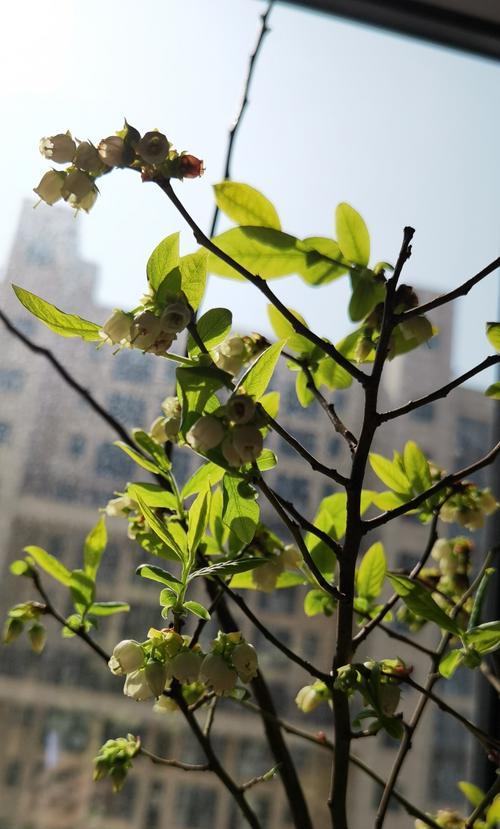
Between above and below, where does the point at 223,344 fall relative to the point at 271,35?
below

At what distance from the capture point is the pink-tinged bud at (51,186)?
412mm

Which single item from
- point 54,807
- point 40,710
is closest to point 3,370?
point 40,710

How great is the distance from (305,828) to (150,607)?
0.43 meters

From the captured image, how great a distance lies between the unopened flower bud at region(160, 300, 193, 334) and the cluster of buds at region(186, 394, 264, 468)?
0.18 feet

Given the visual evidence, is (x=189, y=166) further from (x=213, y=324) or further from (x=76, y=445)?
(x=76, y=445)

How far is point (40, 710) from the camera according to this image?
34.3 inches

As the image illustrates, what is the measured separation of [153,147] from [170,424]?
0.47 ft

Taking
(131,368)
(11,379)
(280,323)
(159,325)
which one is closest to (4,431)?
(11,379)

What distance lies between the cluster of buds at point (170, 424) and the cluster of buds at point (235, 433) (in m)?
0.09

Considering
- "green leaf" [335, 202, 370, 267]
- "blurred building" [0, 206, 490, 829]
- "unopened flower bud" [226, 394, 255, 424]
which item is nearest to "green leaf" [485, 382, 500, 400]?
"green leaf" [335, 202, 370, 267]

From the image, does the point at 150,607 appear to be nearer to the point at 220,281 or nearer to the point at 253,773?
the point at 253,773

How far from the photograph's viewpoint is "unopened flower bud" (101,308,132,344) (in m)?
0.40

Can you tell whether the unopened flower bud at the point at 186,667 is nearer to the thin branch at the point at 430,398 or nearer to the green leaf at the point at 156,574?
the green leaf at the point at 156,574

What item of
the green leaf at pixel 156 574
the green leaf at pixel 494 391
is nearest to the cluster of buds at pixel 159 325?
the green leaf at pixel 156 574
